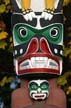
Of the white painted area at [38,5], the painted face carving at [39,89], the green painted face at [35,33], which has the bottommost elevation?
the painted face carving at [39,89]

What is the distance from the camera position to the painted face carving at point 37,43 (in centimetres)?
303

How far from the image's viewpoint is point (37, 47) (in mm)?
3041

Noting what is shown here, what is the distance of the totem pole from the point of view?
3033 millimetres

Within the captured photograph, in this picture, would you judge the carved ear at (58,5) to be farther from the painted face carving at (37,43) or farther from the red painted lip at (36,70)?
the red painted lip at (36,70)

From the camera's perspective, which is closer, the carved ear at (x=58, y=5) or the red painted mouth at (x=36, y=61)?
the red painted mouth at (x=36, y=61)

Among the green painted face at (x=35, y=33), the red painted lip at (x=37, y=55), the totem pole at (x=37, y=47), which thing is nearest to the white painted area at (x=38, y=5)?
the totem pole at (x=37, y=47)

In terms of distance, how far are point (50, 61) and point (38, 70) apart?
10 centimetres

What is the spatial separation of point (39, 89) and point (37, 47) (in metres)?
0.24

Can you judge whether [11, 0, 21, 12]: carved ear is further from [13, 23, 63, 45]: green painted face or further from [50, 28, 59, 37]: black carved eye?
[50, 28, 59, 37]: black carved eye

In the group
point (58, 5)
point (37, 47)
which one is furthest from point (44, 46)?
point (58, 5)

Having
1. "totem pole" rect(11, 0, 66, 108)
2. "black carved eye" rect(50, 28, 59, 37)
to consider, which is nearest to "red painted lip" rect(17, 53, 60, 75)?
"totem pole" rect(11, 0, 66, 108)

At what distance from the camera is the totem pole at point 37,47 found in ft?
9.95

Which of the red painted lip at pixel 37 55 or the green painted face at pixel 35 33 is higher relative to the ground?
the green painted face at pixel 35 33

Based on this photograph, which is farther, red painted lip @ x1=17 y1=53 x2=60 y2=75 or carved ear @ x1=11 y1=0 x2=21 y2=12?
carved ear @ x1=11 y1=0 x2=21 y2=12
